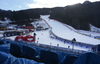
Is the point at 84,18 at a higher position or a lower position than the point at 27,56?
higher

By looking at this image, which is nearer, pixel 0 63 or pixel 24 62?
pixel 24 62

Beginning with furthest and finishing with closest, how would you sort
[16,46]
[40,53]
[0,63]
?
[16,46] < [40,53] < [0,63]

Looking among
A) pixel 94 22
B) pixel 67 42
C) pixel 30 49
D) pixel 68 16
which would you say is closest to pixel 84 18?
pixel 94 22

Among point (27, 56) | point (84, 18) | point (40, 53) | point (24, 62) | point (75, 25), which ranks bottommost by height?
point (27, 56)

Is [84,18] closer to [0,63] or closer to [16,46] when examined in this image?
[16,46]

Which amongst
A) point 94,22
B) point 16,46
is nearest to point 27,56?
point 16,46

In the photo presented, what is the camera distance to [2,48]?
6.15 metres

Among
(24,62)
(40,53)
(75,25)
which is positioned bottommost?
(40,53)

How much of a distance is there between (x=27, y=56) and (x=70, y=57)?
15.0 feet

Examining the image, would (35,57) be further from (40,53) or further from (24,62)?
(24,62)

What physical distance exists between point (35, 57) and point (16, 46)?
288cm

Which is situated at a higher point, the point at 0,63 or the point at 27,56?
the point at 0,63

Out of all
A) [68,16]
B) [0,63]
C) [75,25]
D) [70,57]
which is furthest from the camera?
[68,16]

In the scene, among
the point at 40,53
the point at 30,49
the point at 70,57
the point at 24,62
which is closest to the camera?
the point at 24,62
